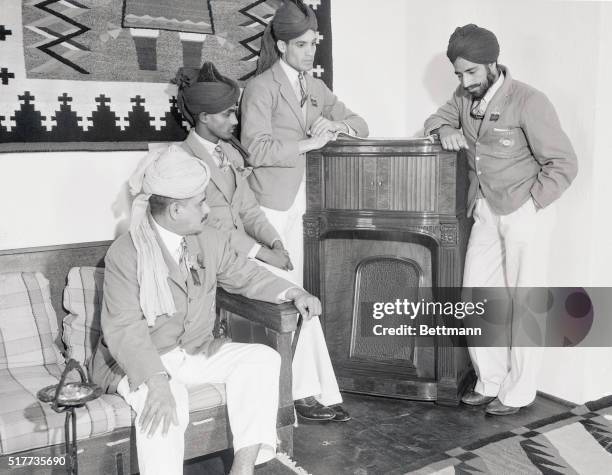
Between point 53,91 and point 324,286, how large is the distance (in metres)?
1.59

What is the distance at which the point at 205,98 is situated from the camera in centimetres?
300

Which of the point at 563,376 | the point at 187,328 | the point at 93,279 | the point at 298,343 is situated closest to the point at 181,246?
the point at 187,328

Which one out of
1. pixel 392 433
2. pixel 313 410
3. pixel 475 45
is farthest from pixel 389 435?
pixel 475 45

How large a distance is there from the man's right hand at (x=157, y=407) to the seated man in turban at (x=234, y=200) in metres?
0.75

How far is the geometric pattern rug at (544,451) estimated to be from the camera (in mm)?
2822

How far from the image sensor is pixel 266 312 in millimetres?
2650

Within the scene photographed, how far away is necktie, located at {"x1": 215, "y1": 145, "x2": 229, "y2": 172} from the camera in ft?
10.1

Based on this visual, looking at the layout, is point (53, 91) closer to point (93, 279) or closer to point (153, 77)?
point (153, 77)

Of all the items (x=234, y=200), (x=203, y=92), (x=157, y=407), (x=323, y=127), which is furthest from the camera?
(x=323, y=127)

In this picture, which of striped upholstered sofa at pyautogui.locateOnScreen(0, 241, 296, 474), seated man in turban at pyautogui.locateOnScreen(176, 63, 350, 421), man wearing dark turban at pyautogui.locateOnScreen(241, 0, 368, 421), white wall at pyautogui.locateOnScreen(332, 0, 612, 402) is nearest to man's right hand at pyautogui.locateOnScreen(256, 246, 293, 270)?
seated man in turban at pyautogui.locateOnScreen(176, 63, 350, 421)

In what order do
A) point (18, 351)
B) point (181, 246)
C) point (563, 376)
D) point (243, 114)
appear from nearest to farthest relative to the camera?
point (181, 246) < point (18, 351) < point (243, 114) < point (563, 376)

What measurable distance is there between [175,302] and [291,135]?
114 cm

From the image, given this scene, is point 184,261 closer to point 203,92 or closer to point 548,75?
point 203,92

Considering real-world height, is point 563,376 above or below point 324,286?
below
